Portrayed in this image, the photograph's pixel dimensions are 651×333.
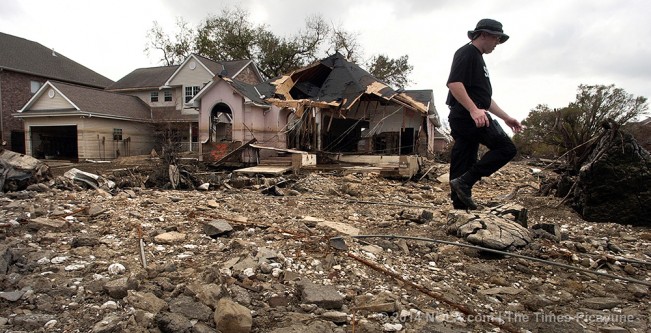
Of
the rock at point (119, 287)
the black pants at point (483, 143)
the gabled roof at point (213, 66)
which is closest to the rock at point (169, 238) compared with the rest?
the rock at point (119, 287)

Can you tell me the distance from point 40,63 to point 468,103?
36.3 m

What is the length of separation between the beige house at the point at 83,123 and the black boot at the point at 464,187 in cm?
2422

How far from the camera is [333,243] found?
343 centimetres

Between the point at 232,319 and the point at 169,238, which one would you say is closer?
the point at 232,319

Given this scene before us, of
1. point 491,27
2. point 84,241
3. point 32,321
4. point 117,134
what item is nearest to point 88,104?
point 117,134

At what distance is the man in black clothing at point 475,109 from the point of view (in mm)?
3701

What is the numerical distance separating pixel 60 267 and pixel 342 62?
52.4ft

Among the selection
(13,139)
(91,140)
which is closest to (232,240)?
(91,140)

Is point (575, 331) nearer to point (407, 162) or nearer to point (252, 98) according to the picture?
point (407, 162)

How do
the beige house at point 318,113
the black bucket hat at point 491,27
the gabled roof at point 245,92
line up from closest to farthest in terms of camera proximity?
the black bucket hat at point 491,27 → the beige house at point 318,113 → the gabled roof at point 245,92

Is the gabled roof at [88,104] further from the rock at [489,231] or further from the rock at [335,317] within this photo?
the rock at [335,317]

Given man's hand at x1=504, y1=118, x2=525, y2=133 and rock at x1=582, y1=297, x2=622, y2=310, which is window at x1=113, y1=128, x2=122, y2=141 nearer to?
man's hand at x1=504, y1=118, x2=525, y2=133

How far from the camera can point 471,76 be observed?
3.75 meters

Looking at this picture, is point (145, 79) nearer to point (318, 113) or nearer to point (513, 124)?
point (318, 113)
